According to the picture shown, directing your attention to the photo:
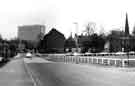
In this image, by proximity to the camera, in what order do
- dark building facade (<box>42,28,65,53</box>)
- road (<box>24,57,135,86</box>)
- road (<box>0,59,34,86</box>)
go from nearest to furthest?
road (<box>24,57,135,86</box>) → road (<box>0,59,34,86</box>) → dark building facade (<box>42,28,65,53</box>)

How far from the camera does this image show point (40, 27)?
18925cm

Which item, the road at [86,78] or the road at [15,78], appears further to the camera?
the road at [15,78]

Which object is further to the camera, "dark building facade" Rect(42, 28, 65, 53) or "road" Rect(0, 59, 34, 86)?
"dark building facade" Rect(42, 28, 65, 53)

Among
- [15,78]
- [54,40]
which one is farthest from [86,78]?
[54,40]

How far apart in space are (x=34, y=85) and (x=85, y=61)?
103 ft

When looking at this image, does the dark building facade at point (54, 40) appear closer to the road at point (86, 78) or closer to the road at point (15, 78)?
the road at point (15, 78)

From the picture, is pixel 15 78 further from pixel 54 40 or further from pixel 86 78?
pixel 54 40

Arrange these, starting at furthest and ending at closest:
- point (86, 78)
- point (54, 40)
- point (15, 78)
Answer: point (54, 40) < point (15, 78) < point (86, 78)

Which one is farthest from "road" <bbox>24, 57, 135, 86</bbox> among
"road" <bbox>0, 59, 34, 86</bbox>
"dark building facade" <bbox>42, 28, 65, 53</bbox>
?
"dark building facade" <bbox>42, 28, 65, 53</bbox>

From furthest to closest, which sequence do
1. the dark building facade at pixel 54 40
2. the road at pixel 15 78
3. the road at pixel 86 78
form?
the dark building facade at pixel 54 40
the road at pixel 15 78
the road at pixel 86 78

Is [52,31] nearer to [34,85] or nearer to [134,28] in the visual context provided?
[134,28]

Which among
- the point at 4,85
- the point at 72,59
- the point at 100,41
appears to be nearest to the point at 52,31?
the point at 100,41

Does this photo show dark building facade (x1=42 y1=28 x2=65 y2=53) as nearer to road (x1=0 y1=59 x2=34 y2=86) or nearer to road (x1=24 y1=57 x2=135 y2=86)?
road (x1=0 y1=59 x2=34 y2=86)

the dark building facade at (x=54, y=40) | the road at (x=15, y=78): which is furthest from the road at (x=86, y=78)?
the dark building facade at (x=54, y=40)
